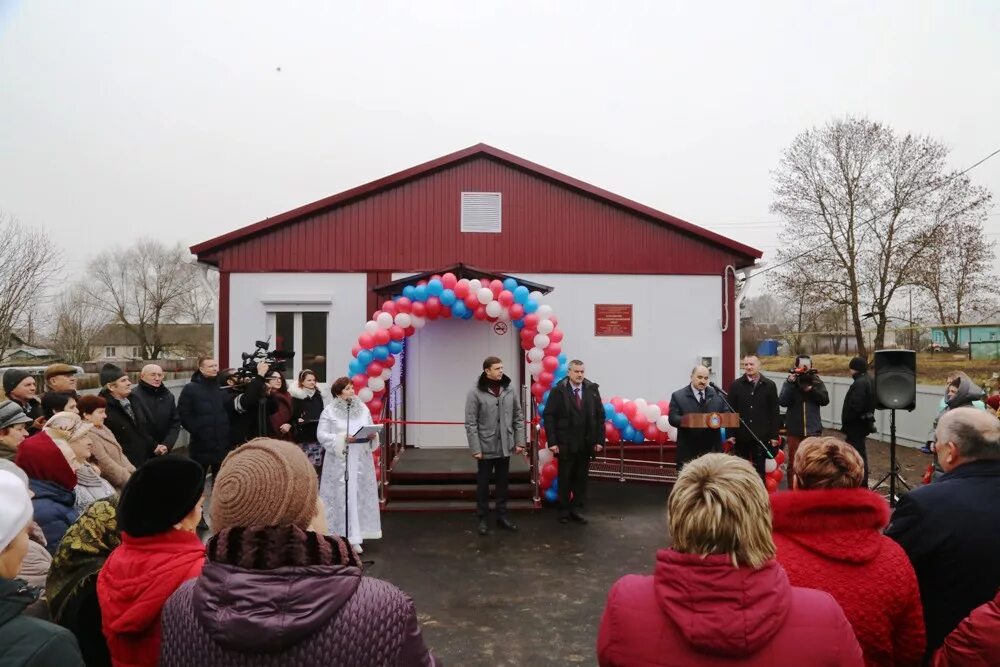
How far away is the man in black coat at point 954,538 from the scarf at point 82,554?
295 centimetres

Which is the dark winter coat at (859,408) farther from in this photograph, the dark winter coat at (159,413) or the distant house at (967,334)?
the distant house at (967,334)

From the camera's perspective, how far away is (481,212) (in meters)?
11.0

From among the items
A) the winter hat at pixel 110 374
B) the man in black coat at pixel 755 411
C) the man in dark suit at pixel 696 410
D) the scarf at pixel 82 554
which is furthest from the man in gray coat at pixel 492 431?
the scarf at pixel 82 554

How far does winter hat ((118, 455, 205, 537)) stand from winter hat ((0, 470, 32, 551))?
0.36 metres

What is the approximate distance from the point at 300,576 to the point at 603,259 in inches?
389

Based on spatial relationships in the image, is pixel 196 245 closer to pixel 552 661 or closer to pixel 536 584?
pixel 536 584

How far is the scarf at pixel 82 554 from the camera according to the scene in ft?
7.02

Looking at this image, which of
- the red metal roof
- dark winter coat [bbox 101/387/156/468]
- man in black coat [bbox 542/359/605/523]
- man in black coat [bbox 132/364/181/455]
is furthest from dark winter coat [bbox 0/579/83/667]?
A: the red metal roof

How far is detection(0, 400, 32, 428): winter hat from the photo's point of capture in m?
3.90

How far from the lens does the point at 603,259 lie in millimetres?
10891

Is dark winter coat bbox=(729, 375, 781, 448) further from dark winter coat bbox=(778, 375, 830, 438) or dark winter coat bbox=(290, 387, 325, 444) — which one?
dark winter coat bbox=(290, 387, 325, 444)

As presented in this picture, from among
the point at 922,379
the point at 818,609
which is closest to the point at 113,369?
the point at 818,609

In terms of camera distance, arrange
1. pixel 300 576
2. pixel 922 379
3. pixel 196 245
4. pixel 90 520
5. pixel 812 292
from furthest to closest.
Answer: pixel 812 292, pixel 922 379, pixel 196 245, pixel 90 520, pixel 300 576

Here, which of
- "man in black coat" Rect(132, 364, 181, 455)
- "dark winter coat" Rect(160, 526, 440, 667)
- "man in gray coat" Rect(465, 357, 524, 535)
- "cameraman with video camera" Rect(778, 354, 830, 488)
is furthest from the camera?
"cameraman with video camera" Rect(778, 354, 830, 488)
